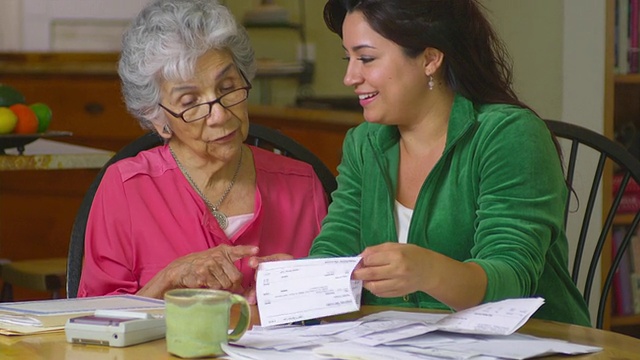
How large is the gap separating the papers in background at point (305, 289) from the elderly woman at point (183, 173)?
1.50 feet

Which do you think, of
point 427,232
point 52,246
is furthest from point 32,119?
point 427,232

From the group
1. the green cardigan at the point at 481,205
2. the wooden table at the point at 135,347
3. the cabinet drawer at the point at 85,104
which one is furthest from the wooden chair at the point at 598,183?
the cabinet drawer at the point at 85,104

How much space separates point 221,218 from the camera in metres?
2.12

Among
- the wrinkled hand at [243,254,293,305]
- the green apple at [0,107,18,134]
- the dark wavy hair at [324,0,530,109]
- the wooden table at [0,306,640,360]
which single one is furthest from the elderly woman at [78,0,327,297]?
the green apple at [0,107,18,134]

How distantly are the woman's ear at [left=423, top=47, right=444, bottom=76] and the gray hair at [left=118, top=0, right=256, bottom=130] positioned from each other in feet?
Answer: 1.32

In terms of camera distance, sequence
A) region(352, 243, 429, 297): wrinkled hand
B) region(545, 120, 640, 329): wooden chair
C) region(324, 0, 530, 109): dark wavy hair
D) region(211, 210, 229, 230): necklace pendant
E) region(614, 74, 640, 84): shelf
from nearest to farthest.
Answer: region(352, 243, 429, 297): wrinkled hand < region(324, 0, 530, 109): dark wavy hair < region(545, 120, 640, 329): wooden chair < region(211, 210, 229, 230): necklace pendant < region(614, 74, 640, 84): shelf

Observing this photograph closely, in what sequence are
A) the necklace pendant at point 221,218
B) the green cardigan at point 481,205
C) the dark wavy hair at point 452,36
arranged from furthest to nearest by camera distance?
1. the necklace pendant at point 221,218
2. the dark wavy hair at point 452,36
3. the green cardigan at point 481,205

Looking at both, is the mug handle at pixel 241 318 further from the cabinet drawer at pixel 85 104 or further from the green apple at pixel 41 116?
the cabinet drawer at pixel 85 104

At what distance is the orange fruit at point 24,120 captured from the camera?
321 centimetres

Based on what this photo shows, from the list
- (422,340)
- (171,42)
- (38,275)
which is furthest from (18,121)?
(422,340)

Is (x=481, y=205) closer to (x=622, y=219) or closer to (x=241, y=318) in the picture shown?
(x=241, y=318)

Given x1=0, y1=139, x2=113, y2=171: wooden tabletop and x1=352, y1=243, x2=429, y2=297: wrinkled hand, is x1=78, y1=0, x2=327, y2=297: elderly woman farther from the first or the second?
x1=0, y1=139, x2=113, y2=171: wooden tabletop

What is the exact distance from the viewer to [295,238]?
217cm

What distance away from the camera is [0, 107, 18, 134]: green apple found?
10.3 ft
